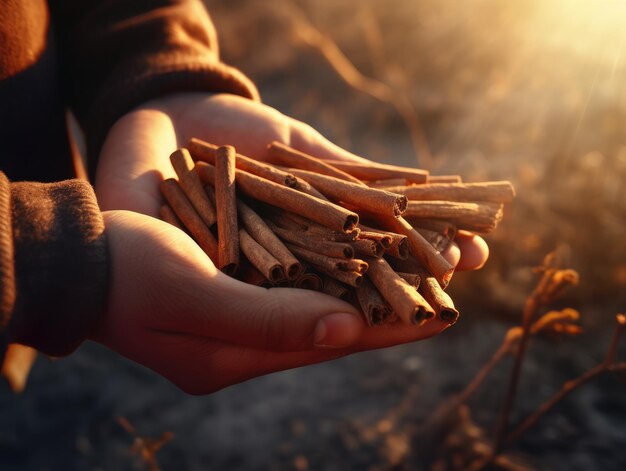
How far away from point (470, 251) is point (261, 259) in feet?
2.31

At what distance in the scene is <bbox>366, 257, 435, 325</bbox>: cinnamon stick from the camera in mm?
1296

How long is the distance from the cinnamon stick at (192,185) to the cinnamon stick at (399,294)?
0.52 meters

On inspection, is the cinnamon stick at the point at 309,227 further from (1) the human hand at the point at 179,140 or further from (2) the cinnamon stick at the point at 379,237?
(1) the human hand at the point at 179,140

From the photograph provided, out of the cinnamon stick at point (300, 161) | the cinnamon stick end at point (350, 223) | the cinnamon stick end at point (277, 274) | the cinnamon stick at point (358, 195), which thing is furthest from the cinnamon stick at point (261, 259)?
the cinnamon stick at point (300, 161)

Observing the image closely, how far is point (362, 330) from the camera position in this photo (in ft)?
4.44

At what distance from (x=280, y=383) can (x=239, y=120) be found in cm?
149

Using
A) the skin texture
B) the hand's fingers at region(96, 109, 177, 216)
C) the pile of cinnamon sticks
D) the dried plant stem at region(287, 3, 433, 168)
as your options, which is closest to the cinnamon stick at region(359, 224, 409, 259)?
the pile of cinnamon sticks

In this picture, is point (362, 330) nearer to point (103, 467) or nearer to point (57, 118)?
point (57, 118)

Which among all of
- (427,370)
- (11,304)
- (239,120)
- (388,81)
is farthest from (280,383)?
(388,81)

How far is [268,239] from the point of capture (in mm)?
1559

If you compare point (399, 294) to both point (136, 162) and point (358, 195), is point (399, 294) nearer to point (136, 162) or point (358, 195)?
point (358, 195)

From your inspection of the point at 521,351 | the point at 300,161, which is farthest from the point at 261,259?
the point at 521,351

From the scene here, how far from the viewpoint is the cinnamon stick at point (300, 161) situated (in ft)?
6.25

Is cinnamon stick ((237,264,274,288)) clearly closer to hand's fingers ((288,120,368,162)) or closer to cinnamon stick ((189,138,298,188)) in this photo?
cinnamon stick ((189,138,298,188))
